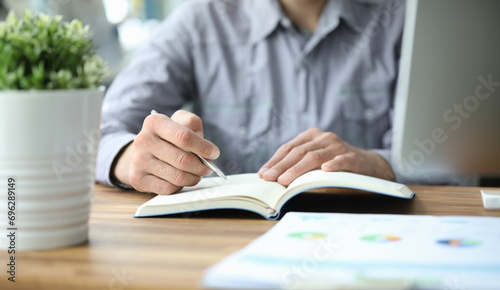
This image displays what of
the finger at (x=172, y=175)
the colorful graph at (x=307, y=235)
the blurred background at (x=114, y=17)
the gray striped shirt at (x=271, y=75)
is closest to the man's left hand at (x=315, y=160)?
the finger at (x=172, y=175)

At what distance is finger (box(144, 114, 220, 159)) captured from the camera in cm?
100

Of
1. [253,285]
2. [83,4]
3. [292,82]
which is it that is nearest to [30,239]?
[253,285]

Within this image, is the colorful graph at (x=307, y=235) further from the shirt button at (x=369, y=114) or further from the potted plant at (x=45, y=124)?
the shirt button at (x=369, y=114)

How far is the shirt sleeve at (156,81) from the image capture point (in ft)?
5.10

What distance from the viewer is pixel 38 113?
0.71m

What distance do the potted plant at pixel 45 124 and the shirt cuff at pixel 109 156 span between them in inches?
18.4

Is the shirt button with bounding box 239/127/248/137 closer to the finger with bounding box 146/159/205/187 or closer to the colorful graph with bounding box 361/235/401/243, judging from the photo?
the finger with bounding box 146/159/205/187

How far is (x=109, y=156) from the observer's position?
4.12ft

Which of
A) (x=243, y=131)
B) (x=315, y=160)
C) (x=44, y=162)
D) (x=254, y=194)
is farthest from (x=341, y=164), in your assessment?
(x=243, y=131)

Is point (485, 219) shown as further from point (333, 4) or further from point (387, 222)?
point (333, 4)

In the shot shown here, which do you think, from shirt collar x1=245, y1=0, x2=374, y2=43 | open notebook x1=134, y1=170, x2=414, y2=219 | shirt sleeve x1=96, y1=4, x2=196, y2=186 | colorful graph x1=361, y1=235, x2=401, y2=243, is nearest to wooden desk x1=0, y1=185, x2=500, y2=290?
open notebook x1=134, y1=170, x2=414, y2=219

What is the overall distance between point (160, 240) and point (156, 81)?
0.96 metres

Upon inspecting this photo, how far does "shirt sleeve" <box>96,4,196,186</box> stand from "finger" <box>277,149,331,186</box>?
494 mm

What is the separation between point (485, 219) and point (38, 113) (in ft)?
1.94
